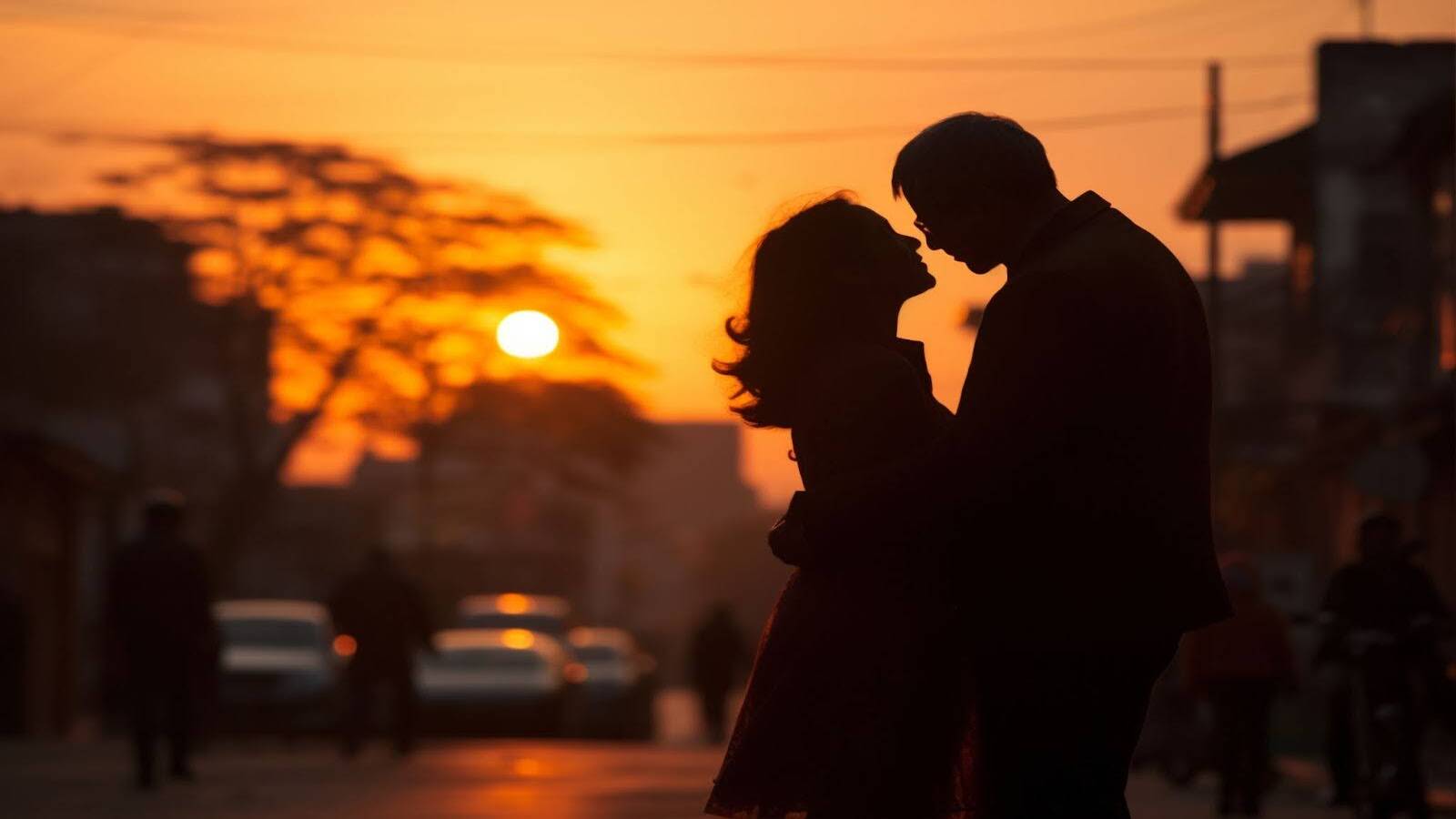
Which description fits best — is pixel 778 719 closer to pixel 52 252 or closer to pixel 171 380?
pixel 52 252

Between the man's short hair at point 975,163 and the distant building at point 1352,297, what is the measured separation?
2492 centimetres

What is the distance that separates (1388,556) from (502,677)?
772 inches

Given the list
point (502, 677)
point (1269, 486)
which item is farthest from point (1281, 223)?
point (502, 677)

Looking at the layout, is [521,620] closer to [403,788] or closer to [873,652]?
[403,788]

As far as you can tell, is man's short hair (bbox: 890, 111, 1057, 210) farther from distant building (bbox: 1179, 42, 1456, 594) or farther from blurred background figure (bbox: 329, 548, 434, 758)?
distant building (bbox: 1179, 42, 1456, 594)

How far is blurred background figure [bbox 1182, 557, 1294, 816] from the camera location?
16406mm

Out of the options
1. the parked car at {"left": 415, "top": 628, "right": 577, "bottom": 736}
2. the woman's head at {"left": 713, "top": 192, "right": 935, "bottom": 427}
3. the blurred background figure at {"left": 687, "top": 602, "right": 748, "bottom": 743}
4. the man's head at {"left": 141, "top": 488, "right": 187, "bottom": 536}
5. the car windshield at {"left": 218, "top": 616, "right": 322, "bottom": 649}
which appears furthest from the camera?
the blurred background figure at {"left": 687, "top": 602, "right": 748, "bottom": 743}

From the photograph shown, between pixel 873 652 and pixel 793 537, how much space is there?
23 centimetres

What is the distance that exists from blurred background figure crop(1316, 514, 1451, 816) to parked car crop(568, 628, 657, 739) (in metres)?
21.7

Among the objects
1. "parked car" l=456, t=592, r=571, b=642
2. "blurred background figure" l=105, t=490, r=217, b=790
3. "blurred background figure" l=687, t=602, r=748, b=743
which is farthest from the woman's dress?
"parked car" l=456, t=592, r=571, b=642

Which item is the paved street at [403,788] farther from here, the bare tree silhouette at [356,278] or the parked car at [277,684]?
the bare tree silhouette at [356,278]

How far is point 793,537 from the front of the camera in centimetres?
515

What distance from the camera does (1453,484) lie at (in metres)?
32.5

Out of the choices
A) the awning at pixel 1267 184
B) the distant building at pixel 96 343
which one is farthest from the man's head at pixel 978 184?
the distant building at pixel 96 343
